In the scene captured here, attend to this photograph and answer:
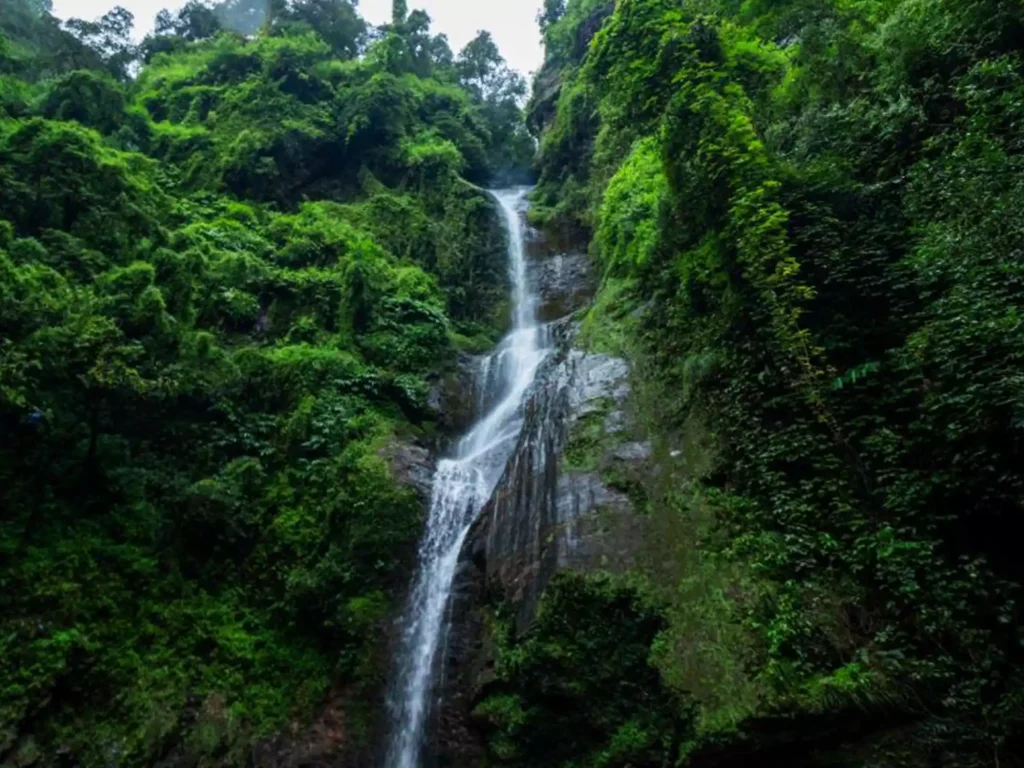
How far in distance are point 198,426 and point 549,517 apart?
704 cm

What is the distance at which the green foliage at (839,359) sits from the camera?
524cm

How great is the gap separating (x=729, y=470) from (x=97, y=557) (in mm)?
8994

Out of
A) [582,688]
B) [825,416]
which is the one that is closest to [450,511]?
[582,688]

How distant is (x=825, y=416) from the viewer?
21.1 ft

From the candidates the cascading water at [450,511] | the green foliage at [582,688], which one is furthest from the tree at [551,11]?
the green foliage at [582,688]

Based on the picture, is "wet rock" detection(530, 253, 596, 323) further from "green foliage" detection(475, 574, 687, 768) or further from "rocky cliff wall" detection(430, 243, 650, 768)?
"green foliage" detection(475, 574, 687, 768)

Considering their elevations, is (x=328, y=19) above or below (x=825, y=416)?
above

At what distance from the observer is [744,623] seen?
618cm

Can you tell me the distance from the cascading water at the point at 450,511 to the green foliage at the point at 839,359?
375cm

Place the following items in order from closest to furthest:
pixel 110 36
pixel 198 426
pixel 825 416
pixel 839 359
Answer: pixel 825 416 < pixel 839 359 < pixel 198 426 < pixel 110 36

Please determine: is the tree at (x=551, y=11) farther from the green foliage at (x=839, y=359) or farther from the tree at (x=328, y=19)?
the green foliage at (x=839, y=359)

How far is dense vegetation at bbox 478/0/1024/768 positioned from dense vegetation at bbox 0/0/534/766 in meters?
3.95

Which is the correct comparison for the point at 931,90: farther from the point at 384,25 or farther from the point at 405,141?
the point at 384,25

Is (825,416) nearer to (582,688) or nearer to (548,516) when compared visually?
(548,516)
